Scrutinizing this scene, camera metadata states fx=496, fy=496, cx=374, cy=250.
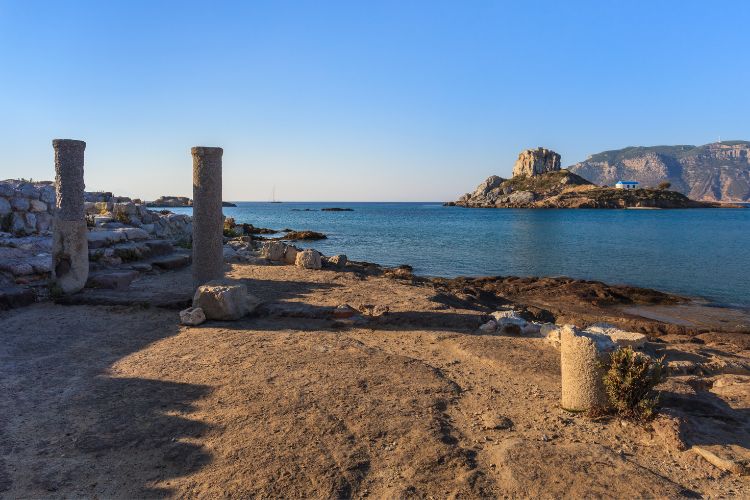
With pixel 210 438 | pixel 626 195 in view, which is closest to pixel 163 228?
pixel 210 438

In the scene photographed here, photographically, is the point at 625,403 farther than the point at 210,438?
Yes

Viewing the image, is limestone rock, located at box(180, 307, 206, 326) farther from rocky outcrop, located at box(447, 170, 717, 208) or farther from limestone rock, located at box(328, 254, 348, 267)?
rocky outcrop, located at box(447, 170, 717, 208)

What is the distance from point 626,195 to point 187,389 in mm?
126277

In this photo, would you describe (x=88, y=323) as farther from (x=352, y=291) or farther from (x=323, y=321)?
(x=352, y=291)

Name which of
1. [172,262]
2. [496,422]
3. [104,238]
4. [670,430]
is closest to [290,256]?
[172,262]

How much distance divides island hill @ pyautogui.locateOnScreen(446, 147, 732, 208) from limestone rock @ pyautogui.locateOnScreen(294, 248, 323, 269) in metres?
111

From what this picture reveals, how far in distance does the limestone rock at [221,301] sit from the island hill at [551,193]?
116 m

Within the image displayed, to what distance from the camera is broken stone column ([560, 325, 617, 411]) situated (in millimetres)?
5414

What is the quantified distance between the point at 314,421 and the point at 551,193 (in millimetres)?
131200

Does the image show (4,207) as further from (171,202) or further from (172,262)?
(171,202)

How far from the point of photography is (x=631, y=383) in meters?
5.21

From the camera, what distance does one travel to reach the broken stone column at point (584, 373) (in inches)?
213

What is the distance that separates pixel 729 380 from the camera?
691 cm

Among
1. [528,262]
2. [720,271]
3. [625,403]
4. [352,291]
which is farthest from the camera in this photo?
[528,262]
